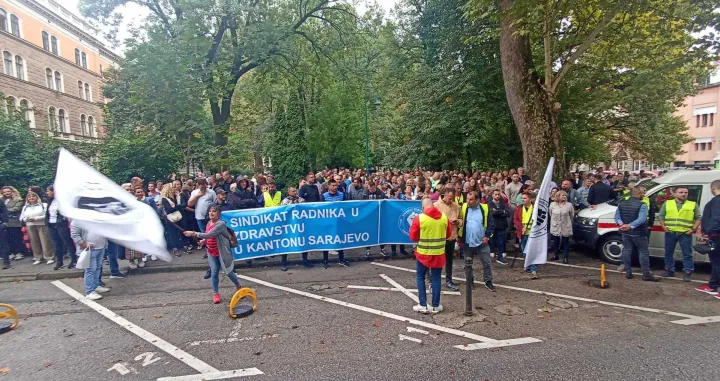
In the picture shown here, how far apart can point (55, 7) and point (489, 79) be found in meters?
43.4

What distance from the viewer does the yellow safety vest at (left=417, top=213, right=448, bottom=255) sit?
5.57 metres

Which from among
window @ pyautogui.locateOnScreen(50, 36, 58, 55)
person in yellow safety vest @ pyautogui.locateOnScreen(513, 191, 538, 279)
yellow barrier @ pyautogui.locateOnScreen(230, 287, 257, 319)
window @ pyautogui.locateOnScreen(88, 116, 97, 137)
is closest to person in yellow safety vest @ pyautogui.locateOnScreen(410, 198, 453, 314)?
yellow barrier @ pyautogui.locateOnScreen(230, 287, 257, 319)

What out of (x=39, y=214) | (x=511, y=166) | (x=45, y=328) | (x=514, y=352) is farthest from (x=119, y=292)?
(x=511, y=166)

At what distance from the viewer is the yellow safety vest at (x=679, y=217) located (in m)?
7.08

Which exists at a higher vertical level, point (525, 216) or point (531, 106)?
point (531, 106)

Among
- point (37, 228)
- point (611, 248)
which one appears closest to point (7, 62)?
point (37, 228)

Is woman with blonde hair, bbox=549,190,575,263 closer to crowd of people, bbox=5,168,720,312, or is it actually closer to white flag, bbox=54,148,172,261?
crowd of people, bbox=5,168,720,312

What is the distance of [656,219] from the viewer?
7984 mm

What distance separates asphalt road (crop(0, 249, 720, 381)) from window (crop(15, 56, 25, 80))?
3542 centimetres

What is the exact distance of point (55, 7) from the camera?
36.9 meters

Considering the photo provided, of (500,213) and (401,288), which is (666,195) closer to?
(500,213)

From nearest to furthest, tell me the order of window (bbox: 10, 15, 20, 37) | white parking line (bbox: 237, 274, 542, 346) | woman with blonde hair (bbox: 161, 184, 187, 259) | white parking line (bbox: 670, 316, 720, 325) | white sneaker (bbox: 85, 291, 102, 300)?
1. white parking line (bbox: 237, 274, 542, 346)
2. white parking line (bbox: 670, 316, 720, 325)
3. white sneaker (bbox: 85, 291, 102, 300)
4. woman with blonde hair (bbox: 161, 184, 187, 259)
5. window (bbox: 10, 15, 20, 37)

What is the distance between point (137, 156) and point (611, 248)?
14.8 metres

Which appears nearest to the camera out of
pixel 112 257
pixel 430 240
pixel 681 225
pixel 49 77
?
pixel 430 240
